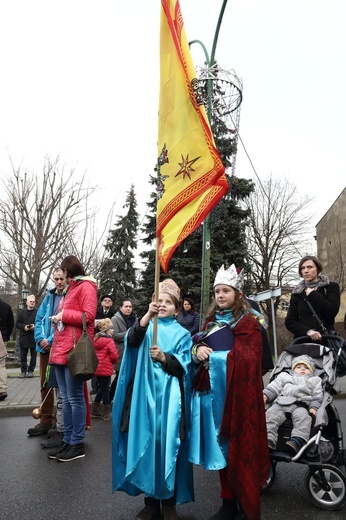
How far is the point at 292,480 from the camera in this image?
4.39 meters

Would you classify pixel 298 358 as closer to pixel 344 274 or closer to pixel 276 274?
pixel 344 274

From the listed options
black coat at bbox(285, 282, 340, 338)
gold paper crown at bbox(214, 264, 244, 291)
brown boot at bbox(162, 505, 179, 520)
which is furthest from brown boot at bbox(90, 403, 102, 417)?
gold paper crown at bbox(214, 264, 244, 291)

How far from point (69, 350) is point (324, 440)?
2.67m

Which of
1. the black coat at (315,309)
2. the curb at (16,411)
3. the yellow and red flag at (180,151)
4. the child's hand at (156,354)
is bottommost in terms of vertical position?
the curb at (16,411)

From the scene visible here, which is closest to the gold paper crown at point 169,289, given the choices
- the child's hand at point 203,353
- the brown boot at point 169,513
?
the child's hand at point 203,353

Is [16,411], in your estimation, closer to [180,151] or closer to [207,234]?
[207,234]

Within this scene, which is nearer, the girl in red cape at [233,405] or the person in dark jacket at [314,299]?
the girl in red cape at [233,405]

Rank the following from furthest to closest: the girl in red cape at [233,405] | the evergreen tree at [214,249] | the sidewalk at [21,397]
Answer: the evergreen tree at [214,249]
the sidewalk at [21,397]
the girl in red cape at [233,405]

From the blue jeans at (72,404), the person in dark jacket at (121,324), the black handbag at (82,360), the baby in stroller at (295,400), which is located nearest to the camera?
the baby in stroller at (295,400)

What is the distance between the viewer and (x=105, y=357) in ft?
23.5

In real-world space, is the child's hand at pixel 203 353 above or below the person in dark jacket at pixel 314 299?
below

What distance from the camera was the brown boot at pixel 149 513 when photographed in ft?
10.8

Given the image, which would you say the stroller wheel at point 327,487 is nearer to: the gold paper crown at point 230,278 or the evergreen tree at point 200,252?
the gold paper crown at point 230,278

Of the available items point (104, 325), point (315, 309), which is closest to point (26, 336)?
point (104, 325)
